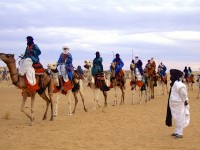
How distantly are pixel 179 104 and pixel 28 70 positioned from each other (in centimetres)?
550

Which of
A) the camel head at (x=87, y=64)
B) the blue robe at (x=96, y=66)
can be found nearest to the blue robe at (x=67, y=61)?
the camel head at (x=87, y=64)

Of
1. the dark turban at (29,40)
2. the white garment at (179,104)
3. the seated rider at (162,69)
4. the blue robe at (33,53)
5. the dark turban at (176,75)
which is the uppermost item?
the dark turban at (29,40)

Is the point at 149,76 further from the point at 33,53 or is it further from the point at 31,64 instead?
the point at 31,64

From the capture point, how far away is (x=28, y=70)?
45.2ft

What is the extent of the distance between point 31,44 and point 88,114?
445cm

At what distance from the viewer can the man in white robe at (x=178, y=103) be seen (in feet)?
36.4

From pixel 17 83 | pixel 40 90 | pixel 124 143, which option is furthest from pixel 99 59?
pixel 124 143

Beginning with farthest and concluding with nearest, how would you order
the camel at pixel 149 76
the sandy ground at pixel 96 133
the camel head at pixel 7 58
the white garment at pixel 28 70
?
the camel at pixel 149 76 → the white garment at pixel 28 70 → the camel head at pixel 7 58 → the sandy ground at pixel 96 133

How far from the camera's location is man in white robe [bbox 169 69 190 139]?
11.1m

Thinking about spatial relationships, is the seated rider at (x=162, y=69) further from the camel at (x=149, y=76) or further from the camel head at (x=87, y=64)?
the camel head at (x=87, y=64)

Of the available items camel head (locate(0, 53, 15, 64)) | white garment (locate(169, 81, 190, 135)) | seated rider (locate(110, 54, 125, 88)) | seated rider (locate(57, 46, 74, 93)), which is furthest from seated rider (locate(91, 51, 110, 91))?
white garment (locate(169, 81, 190, 135))

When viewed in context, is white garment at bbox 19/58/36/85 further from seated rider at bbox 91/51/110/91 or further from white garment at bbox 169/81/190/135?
seated rider at bbox 91/51/110/91

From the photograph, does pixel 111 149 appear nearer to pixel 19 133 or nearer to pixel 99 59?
pixel 19 133

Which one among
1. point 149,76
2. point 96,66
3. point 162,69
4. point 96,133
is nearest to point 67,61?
point 96,66
